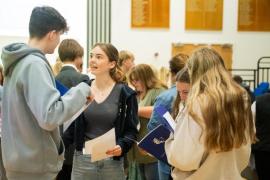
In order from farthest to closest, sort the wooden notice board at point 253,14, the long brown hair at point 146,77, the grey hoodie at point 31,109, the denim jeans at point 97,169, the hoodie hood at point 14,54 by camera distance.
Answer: the wooden notice board at point 253,14 → the long brown hair at point 146,77 → the denim jeans at point 97,169 → the hoodie hood at point 14,54 → the grey hoodie at point 31,109

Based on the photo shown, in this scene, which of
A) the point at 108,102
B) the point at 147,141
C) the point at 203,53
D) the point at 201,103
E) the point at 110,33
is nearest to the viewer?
the point at 201,103

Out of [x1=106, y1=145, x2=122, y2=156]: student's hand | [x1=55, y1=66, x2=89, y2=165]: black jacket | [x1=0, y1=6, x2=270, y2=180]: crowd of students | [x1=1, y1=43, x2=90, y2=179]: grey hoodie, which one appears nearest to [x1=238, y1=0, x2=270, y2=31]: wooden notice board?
[x1=55, y1=66, x2=89, y2=165]: black jacket

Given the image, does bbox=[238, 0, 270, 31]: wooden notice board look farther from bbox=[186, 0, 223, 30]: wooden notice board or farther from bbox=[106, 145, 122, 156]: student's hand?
bbox=[106, 145, 122, 156]: student's hand

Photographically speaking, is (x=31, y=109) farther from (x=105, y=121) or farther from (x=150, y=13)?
(x=150, y=13)

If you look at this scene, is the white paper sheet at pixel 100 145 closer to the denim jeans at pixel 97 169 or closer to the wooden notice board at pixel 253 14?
the denim jeans at pixel 97 169

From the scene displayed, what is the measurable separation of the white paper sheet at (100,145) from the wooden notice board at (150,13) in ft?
23.4

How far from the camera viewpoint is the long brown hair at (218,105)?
2.12 meters

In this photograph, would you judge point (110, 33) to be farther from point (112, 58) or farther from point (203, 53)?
point (203, 53)

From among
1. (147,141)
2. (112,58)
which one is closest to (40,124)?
(147,141)

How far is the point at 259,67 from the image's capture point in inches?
410

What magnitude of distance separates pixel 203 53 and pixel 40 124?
0.96m

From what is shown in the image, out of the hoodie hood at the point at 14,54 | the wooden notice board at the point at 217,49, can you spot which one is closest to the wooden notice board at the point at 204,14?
the wooden notice board at the point at 217,49

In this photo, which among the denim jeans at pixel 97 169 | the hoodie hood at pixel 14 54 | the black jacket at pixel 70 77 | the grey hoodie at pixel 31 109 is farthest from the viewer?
the black jacket at pixel 70 77

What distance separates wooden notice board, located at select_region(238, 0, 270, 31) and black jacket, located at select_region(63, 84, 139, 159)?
7.79 m
